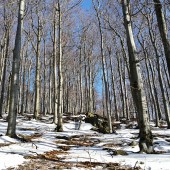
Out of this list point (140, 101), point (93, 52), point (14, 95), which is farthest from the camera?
point (93, 52)

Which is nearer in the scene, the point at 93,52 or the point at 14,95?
the point at 14,95

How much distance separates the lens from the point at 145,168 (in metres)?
4.00

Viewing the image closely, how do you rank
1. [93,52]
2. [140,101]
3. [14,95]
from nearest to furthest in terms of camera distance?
[140,101] → [14,95] → [93,52]

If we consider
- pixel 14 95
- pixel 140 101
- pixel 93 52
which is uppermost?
pixel 93 52

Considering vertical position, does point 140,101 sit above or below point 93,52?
below

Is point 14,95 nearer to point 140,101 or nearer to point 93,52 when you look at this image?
point 140,101

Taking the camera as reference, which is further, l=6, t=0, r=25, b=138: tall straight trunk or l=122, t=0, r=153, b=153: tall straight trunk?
l=6, t=0, r=25, b=138: tall straight trunk

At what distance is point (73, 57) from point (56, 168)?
2646cm

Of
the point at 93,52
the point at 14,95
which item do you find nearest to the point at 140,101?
the point at 14,95

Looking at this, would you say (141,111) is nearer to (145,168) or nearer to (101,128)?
(145,168)

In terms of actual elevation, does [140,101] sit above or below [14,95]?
below

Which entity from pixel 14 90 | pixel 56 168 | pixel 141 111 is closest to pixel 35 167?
pixel 56 168

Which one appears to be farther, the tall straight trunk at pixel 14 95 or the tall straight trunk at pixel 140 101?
the tall straight trunk at pixel 14 95

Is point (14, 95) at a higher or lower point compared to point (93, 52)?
lower
